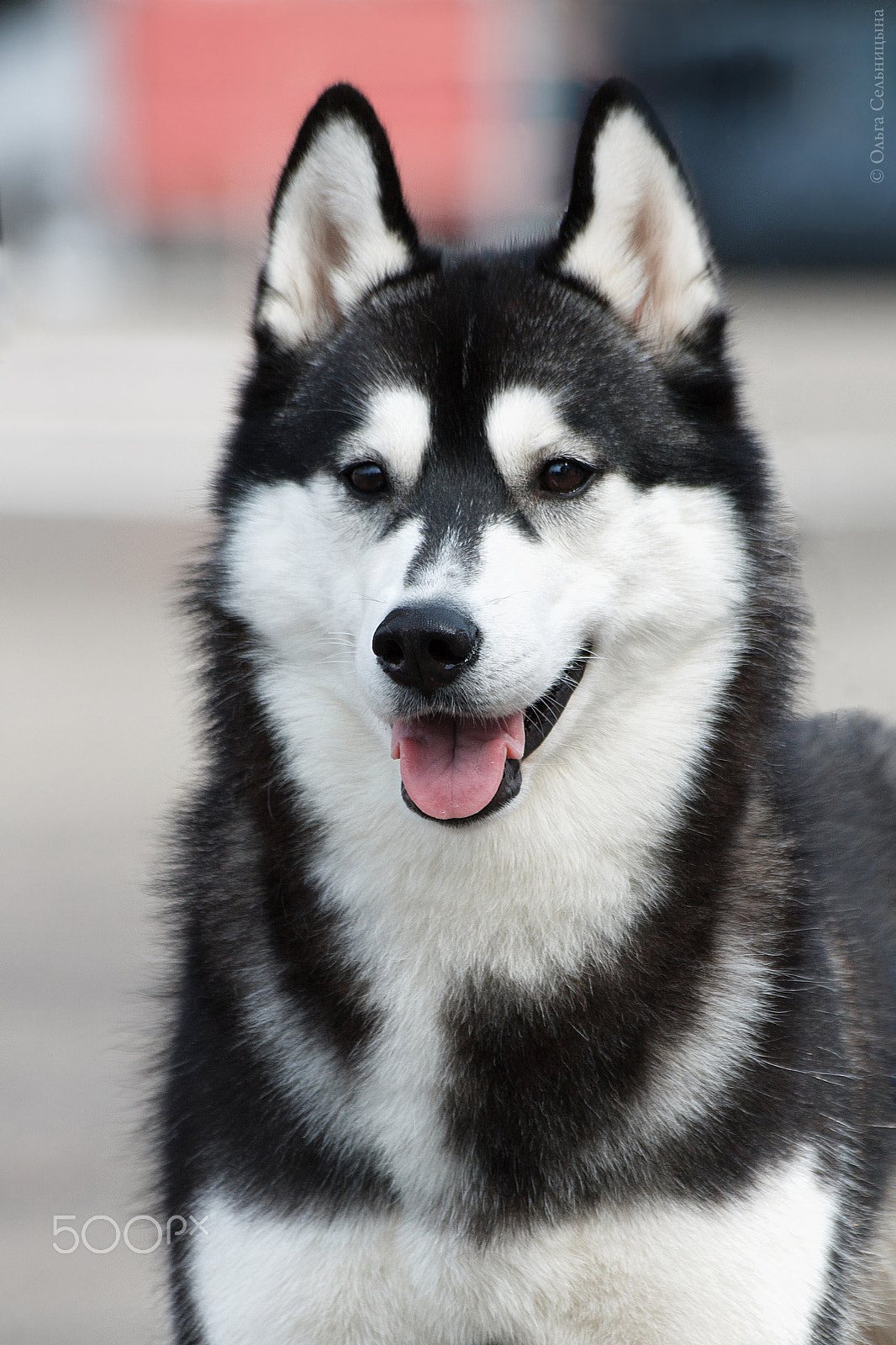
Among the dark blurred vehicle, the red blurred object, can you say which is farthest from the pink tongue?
the red blurred object

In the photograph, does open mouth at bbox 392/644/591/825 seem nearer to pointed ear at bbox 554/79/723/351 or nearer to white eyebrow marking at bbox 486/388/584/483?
white eyebrow marking at bbox 486/388/584/483

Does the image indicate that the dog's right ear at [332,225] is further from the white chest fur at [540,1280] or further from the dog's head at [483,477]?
the white chest fur at [540,1280]

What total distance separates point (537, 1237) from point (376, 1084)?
33 centimetres

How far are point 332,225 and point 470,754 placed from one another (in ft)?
3.19

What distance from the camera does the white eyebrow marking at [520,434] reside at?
2439 millimetres

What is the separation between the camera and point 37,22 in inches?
640

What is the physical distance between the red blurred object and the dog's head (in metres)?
14.3

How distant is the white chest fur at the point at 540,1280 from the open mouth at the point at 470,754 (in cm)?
61

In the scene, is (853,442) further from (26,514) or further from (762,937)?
(762,937)

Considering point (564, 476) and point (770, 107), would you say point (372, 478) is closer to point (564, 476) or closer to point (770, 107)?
point (564, 476)

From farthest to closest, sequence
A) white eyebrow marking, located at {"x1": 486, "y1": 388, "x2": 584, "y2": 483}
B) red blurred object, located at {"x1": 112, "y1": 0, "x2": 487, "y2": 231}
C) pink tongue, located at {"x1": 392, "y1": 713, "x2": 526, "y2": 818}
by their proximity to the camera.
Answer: red blurred object, located at {"x1": 112, "y1": 0, "x2": 487, "y2": 231}
white eyebrow marking, located at {"x1": 486, "y1": 388, "x2": 584, "y2": 483}
pink tongue, located at {"x1": 392, "y1": 713, "x2": 526, "y2": 818}

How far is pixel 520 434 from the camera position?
96.0 inches

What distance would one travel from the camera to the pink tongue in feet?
7.54

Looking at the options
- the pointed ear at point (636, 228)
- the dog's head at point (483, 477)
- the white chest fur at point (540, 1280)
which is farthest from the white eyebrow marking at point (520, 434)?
the white chest fur at point (540, 1280)
